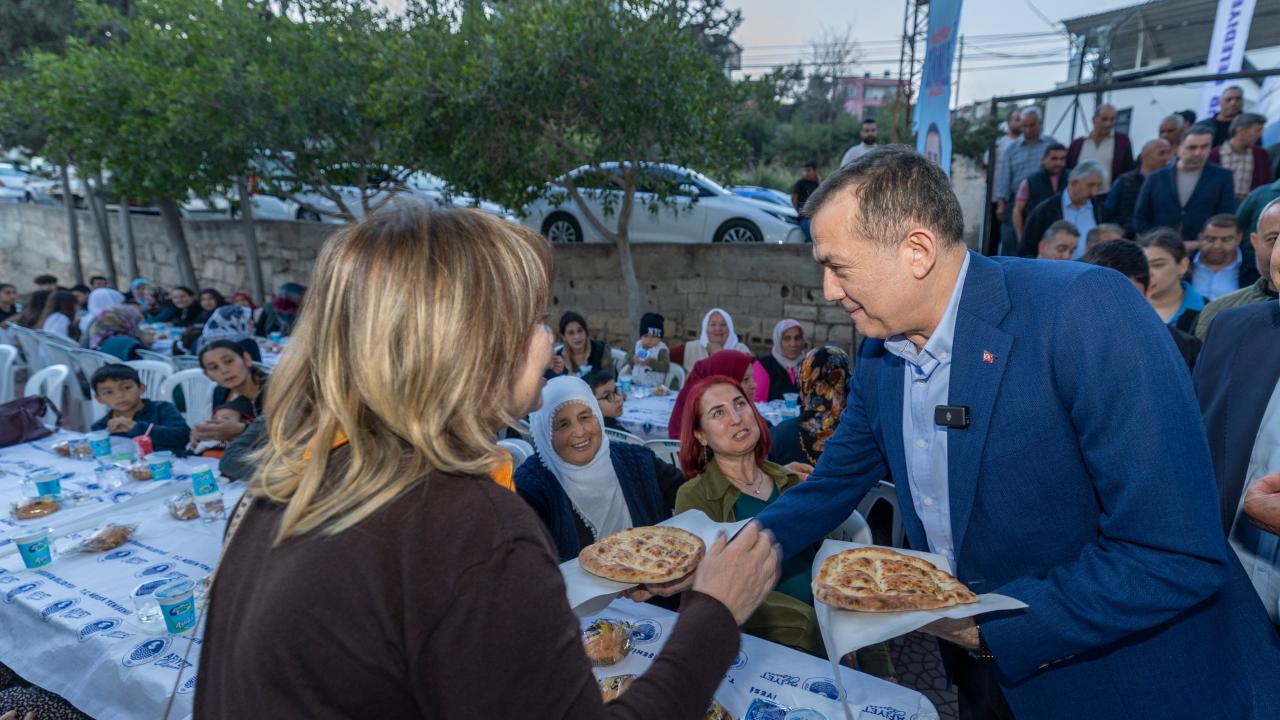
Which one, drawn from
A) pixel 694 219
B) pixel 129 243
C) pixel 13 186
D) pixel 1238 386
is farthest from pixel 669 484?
pixel 13 186

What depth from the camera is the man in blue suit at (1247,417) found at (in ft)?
5.51

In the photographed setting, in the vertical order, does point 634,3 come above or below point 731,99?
above

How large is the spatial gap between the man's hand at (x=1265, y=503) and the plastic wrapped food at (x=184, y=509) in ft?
12.0

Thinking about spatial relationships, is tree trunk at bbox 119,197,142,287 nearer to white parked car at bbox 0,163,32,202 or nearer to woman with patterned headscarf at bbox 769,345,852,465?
white parked car at bbox 0,163,32,202

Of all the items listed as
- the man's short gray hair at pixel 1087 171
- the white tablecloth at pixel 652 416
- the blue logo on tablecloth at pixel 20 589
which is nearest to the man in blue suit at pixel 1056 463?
the blue logo on tablecloth at pixel 20 589

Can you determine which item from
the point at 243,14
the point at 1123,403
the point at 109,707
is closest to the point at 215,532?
the point at 109,707

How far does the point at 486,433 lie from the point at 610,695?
3.42ft

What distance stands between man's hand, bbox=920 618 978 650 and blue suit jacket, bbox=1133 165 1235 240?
6.18 meters

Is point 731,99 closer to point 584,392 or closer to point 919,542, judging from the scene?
point 584,392

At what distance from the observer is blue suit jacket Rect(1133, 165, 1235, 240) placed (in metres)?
5.80

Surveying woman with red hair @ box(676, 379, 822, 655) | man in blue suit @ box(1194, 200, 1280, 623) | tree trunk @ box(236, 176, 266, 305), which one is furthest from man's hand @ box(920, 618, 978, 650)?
tree trunk @ box(236, 176, 266, 305)

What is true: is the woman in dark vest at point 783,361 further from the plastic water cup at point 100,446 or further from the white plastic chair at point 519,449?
the plastic water cup at point 100,446

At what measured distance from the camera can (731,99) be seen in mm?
7781

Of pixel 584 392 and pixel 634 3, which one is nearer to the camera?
pixel 584 392
